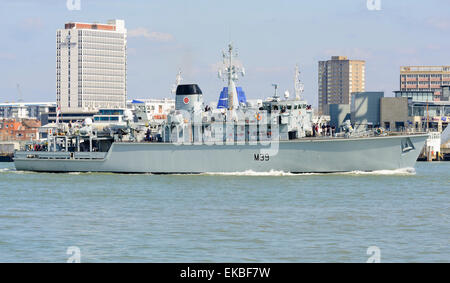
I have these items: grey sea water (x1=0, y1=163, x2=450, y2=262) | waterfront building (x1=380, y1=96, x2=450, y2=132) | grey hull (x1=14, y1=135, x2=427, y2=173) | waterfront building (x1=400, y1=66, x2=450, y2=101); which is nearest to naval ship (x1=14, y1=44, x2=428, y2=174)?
grey hull (x1=14, y1=135, x2=427, y2=173)

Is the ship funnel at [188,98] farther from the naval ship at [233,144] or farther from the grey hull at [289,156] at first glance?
the grey hull at [289,156]

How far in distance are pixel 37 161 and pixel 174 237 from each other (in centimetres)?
3824

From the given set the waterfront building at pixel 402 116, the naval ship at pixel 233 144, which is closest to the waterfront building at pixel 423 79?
the waterfront building at pixel 402 116

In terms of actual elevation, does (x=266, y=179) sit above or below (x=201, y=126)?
below

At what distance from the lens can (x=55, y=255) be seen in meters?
23.9

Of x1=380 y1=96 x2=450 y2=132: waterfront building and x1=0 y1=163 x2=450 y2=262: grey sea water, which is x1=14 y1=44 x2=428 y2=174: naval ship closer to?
x1=0 y1=163 x2=450 y2=262: grey sea water

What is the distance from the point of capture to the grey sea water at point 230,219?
2438 centimetres

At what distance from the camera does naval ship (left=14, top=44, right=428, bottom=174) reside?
174 feet

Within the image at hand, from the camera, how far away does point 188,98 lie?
5962 centimetres

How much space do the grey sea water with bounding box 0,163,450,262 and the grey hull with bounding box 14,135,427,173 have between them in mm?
2270

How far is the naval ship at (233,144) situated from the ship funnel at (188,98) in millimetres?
79
